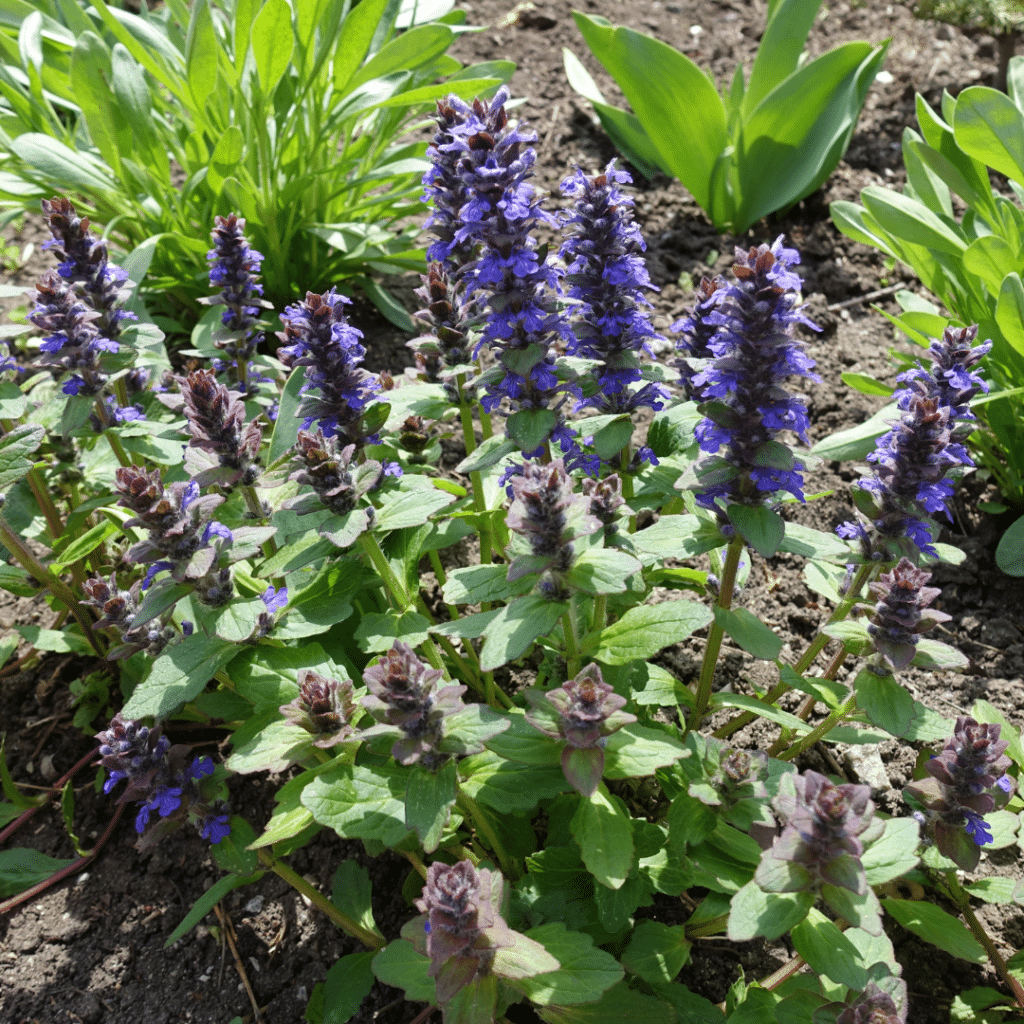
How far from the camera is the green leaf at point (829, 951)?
1.88 meters

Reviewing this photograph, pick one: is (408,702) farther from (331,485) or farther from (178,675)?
(178,675)

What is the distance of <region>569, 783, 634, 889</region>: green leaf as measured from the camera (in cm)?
197

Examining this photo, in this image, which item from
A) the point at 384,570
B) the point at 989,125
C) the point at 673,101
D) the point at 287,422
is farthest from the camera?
the point at 673,101

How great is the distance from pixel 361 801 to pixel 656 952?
2.89 feet

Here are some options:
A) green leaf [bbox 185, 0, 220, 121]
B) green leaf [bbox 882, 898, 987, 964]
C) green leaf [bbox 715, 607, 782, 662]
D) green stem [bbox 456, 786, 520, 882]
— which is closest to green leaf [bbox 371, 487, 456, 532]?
green stem [bbox 456, 786, 520, 882]

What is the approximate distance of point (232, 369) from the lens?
3.36 meters

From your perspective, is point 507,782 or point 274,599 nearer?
point 507,782

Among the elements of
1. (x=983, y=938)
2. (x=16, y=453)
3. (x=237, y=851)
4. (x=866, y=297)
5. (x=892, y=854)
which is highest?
(x=16, y=453)

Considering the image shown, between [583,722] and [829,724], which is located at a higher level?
[583,722]

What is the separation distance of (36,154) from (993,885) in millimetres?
4508

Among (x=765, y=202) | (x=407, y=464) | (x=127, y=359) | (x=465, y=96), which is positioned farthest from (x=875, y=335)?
(x=127, y=359)

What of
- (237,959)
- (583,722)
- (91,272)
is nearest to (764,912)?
(583,722)

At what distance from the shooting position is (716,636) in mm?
2547

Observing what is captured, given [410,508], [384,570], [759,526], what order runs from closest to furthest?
[759,526]
[410,508]
[384,570]
